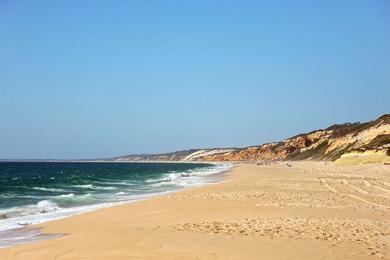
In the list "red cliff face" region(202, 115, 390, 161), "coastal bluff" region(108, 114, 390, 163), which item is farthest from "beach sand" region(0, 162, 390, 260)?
"red cliff face" region(202, 115, 390, 161)

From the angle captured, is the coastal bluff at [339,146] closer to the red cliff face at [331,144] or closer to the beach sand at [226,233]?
the red cliff face at [331,144]

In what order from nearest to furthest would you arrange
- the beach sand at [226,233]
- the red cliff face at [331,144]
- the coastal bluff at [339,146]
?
the beach sand at [226,233] < the coastal bluff at [339,146] < the red cliff face at [331,144]

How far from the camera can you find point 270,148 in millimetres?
165000

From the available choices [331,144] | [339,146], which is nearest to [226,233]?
[339,146]

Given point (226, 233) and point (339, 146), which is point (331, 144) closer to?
point (339, 146)

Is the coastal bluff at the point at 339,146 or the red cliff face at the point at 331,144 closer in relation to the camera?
the coastal bluff at the point at 339,146

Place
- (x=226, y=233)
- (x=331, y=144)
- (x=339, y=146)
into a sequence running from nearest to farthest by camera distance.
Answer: (x=226, y=233) < (x=339, y=146) < (x=331, y=144)

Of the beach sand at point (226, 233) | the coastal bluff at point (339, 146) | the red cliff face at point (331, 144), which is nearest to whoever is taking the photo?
the beach sand at point (226, 233)

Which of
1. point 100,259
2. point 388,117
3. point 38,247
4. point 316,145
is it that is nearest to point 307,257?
point 100,259

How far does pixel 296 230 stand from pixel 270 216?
2.74m

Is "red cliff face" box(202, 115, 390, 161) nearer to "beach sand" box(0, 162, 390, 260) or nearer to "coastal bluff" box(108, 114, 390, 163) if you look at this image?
"coastal bluff" box(108, 114, 390, 163)

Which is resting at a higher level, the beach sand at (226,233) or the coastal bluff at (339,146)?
the coastal bluff at (339,146)

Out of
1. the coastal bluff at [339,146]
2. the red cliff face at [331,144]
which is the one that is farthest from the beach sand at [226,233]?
the red cliff face at [331,144]

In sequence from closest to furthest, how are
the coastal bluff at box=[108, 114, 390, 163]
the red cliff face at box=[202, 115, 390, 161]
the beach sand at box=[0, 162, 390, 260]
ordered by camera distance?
the beach sand at box=[0, 162, 390, 260] < the coastal bluff at box=[108, 114, 390, 163] < the red cliff face at box=[202, 115, 390, 161]
